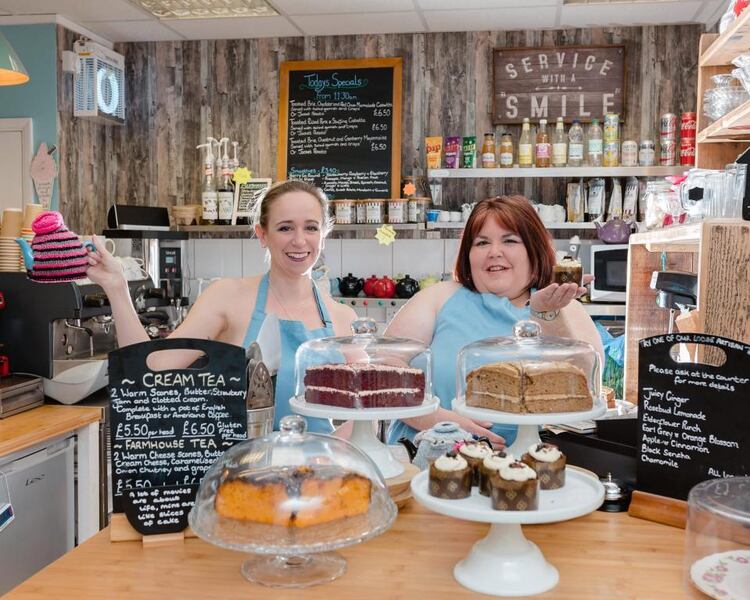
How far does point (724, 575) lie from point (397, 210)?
4323 mm

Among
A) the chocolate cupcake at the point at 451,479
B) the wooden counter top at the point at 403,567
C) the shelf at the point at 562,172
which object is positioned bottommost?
the wooden counter top at the point at 403,567

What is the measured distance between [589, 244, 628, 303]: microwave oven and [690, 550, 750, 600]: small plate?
3.81 metres

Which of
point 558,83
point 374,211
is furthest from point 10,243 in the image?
point 558,83

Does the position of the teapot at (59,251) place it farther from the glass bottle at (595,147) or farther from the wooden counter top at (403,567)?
the glass bottle at (595,147)

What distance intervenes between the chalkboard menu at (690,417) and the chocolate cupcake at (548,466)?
0.84 feet

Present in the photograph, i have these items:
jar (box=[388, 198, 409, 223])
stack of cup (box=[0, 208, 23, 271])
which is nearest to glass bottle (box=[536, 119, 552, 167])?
jar (box=[388, 198, 409, 223])

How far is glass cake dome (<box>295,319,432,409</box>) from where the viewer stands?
156cm

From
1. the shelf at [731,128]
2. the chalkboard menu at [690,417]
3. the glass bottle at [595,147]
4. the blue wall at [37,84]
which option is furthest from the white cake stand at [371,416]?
the blue wall at [37,84]

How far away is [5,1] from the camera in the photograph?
16.1 ft

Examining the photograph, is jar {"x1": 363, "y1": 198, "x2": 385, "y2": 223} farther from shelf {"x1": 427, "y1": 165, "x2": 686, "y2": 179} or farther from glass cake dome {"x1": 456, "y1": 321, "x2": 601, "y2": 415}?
glass cake dome {"x1": 456, "y1": 321, "x2": 601, "y2": 415}

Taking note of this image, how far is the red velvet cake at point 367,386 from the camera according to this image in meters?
1.55

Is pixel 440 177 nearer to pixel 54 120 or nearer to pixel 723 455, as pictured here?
pixel 54 120

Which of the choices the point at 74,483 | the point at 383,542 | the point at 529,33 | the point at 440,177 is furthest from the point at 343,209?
the point at 383,542

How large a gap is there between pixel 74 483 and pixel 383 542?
1.97 meters
